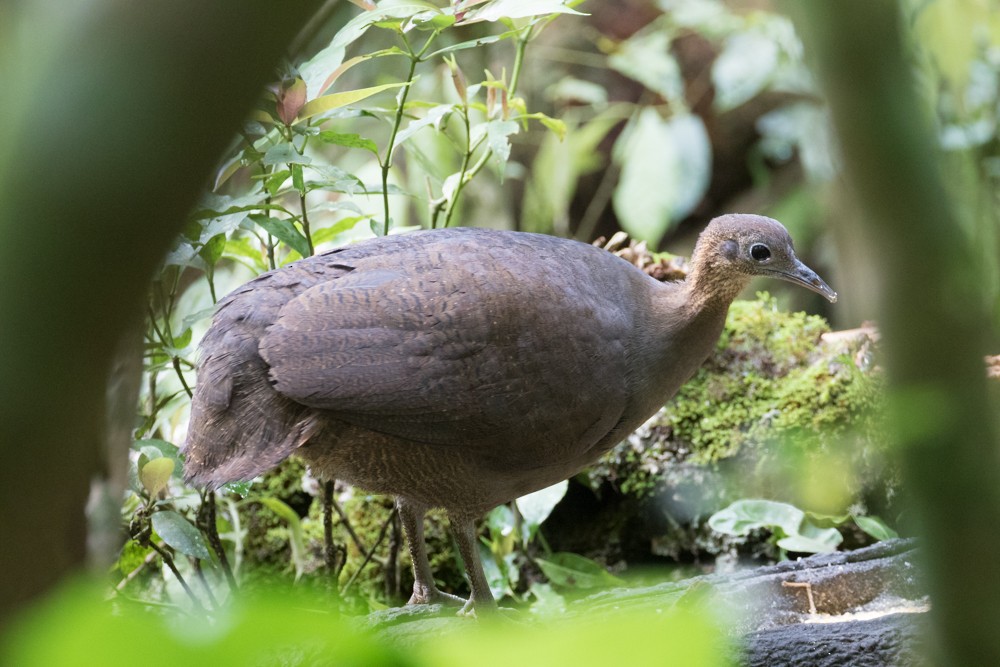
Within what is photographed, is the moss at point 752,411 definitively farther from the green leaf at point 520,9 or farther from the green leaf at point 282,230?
the green leaf at point 520,9

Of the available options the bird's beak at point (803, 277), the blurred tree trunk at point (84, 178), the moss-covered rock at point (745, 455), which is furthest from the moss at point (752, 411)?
the blurred tree trunk at point (84, 178)

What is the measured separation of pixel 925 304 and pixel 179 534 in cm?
215

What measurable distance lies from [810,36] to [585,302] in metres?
1.78

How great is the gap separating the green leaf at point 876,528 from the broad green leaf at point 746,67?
336 centimetres

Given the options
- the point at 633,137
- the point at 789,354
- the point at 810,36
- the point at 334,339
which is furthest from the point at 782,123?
the point at 810,36

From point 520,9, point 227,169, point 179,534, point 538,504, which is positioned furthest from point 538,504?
point 520,9

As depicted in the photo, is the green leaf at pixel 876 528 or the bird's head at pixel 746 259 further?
the green leaf at pixel 876 528

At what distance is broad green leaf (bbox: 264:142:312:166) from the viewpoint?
2.45m

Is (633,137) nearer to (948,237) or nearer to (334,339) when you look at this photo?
(334,339)

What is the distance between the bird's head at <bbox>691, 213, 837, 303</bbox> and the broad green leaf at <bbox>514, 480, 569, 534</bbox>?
0.89m

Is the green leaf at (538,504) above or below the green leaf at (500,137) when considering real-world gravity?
below

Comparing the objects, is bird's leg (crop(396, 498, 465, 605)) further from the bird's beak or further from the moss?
the bird's beak

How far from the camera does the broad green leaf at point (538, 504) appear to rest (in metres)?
3.16

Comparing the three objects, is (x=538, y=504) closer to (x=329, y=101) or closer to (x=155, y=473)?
(x=155, y=473)
